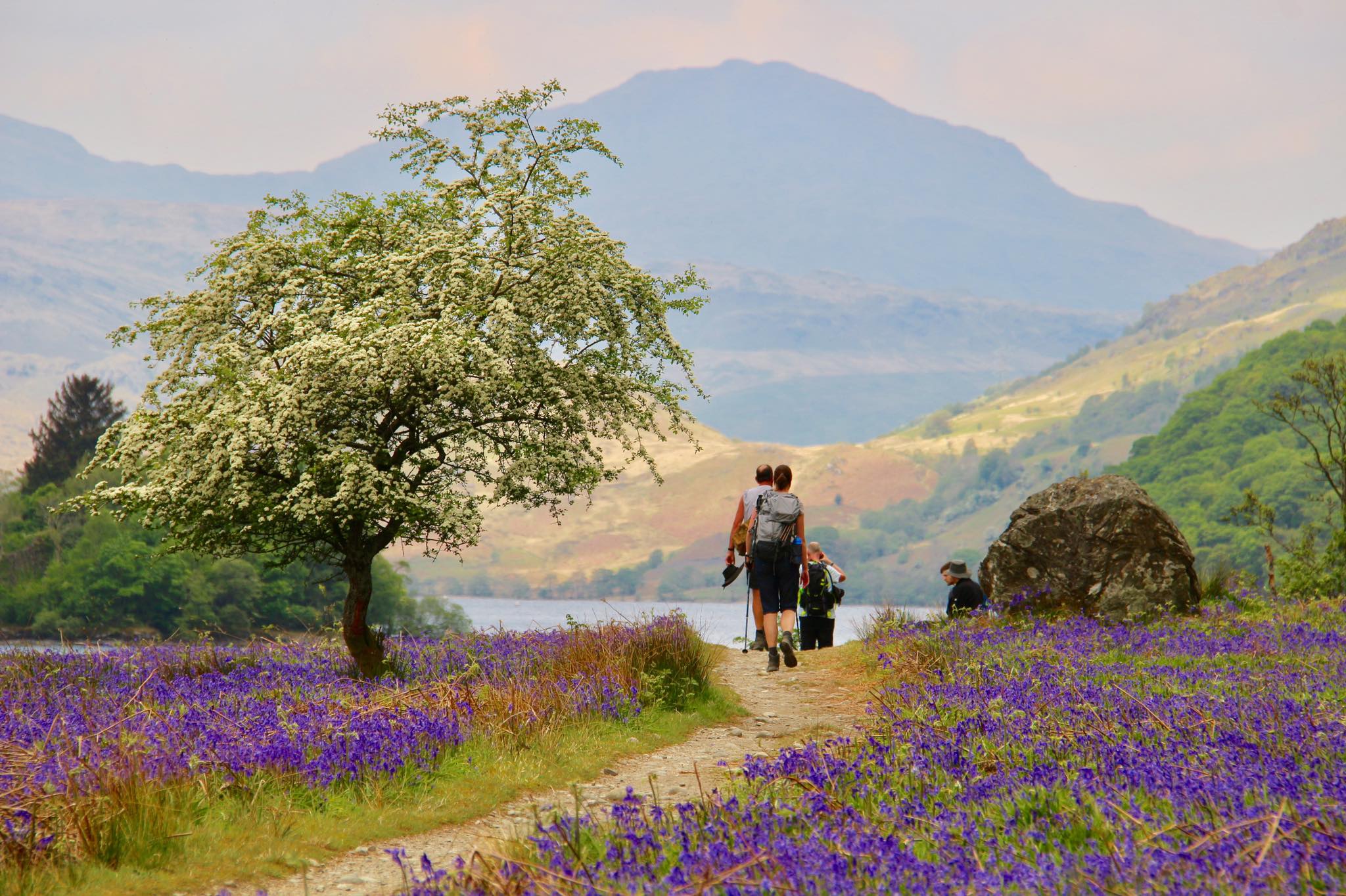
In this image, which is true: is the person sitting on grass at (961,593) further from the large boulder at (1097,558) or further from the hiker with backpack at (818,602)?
the hiker with backpack at (818,602)

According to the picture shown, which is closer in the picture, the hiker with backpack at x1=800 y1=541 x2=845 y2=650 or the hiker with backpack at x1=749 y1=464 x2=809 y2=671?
the hiker with backpack at x1=749 y1=464 x2=809 y2=671

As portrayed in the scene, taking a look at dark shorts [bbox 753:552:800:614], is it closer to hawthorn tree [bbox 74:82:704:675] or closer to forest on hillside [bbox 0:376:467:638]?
hawthorn tree [bbox 74:82:704:675]

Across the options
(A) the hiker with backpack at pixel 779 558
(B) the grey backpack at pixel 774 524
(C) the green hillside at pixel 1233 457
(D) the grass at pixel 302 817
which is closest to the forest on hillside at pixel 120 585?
(A) the hiker with backpack at pixel 779 558

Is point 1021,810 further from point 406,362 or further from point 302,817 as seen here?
point 406,362

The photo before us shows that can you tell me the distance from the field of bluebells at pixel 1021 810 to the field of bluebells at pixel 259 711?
6.53 feet

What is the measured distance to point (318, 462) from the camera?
46.2 feet

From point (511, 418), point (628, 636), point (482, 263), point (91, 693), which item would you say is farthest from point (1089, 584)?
point (91, 693)

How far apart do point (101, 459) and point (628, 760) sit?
10324 mm

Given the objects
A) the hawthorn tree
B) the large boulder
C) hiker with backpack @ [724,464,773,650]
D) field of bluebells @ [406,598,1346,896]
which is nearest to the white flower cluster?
the hawthorn tree

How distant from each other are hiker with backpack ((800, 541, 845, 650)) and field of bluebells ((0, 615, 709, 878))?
5029 mm

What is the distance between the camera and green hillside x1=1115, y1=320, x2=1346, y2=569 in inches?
5285

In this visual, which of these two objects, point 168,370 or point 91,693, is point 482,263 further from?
point 91,693

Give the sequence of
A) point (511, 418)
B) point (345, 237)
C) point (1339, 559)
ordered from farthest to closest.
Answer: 1. point (1339, 559)
2. point (345, 237)
3. point (511, 418)

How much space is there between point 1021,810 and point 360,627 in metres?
11.2
